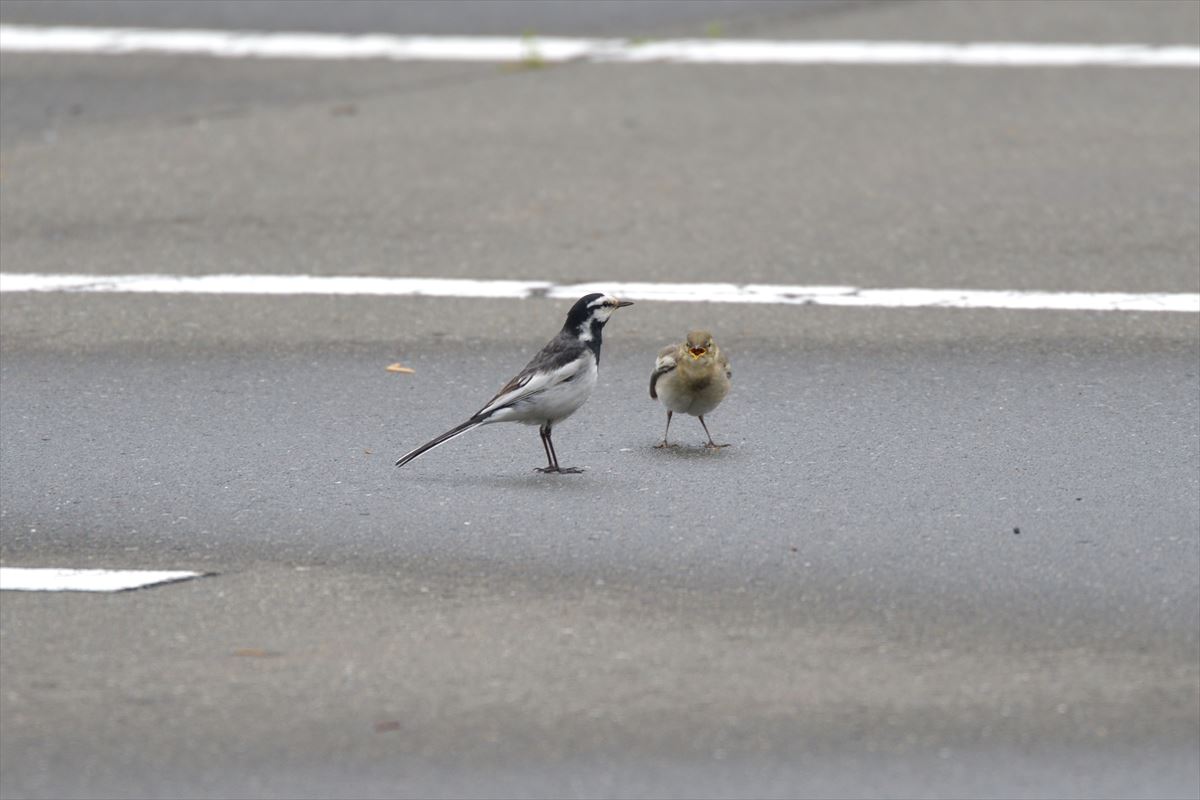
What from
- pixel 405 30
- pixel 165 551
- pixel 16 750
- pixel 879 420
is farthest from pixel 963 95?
pixel 16 750

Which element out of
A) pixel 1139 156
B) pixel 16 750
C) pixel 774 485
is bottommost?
pixel 16 750

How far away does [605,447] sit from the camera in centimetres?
709

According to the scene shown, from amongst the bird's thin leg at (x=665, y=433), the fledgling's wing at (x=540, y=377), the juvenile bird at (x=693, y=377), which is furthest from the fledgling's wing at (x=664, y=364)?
the fledgling's wing at (x=540, y=377)

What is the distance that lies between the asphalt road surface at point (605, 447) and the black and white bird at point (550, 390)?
6.6 inches

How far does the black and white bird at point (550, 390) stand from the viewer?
22.0 feet

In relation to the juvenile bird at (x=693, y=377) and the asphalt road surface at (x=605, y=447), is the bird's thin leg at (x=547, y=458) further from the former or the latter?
the juvenile bird at (x=693, y=377)

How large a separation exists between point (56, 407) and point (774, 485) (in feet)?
9.98

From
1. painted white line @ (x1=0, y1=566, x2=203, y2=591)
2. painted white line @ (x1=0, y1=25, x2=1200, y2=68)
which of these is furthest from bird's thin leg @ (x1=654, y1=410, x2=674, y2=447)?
painted white line @ (x1=0, y1=25, x2=1200, y2=68)

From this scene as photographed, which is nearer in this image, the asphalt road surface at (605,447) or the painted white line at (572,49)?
the asphalt road surface at (605,447)

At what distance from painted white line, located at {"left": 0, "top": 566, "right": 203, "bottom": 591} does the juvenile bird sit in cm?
207

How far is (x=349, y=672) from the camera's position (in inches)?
200

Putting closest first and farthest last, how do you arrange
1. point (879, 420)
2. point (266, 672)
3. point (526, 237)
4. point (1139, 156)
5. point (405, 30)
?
point (266, 672), point (879, 420), point (526, 237), point (1139, 156), point (405, 30)

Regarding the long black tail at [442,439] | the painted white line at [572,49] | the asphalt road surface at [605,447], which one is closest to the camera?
the asphalt road surface at [605,447]

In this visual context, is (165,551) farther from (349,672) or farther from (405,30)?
(405,30)
